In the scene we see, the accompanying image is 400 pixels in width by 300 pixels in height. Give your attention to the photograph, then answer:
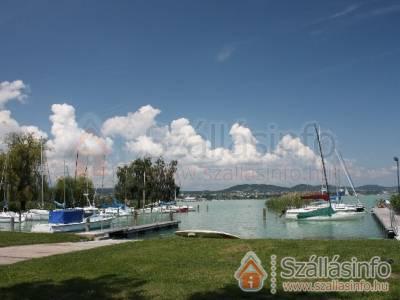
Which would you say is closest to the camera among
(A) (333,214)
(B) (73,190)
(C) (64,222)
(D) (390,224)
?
(D) (390,224)

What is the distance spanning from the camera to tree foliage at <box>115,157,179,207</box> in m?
116

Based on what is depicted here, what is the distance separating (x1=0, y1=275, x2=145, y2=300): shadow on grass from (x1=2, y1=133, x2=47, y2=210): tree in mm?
65306

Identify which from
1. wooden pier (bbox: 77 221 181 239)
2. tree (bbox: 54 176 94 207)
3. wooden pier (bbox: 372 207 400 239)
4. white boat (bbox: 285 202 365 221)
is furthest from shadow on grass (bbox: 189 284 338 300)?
tree (bbox: 54 176 94 207)

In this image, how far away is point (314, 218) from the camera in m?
63.4

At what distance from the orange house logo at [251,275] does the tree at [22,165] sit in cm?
6545

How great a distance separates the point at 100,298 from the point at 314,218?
56341 mm

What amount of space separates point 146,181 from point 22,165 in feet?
150

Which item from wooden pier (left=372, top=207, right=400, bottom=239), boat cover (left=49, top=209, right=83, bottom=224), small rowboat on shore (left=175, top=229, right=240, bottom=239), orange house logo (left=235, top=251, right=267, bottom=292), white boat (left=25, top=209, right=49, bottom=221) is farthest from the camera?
white boat (left=25, top=209, right=49, bottom=221)

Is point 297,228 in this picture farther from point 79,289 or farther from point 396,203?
point 79,289

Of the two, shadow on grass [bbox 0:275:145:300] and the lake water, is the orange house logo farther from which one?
the lake water

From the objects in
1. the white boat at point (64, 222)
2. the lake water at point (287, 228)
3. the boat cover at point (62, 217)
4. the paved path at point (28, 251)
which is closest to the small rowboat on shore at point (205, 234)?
the paved path at point (28, 251)

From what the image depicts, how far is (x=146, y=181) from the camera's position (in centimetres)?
11712

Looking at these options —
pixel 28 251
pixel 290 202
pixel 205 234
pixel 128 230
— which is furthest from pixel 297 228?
pixel 28 251

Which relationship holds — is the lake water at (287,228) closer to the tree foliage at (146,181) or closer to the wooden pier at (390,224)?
the wooden pier at (390,224)
